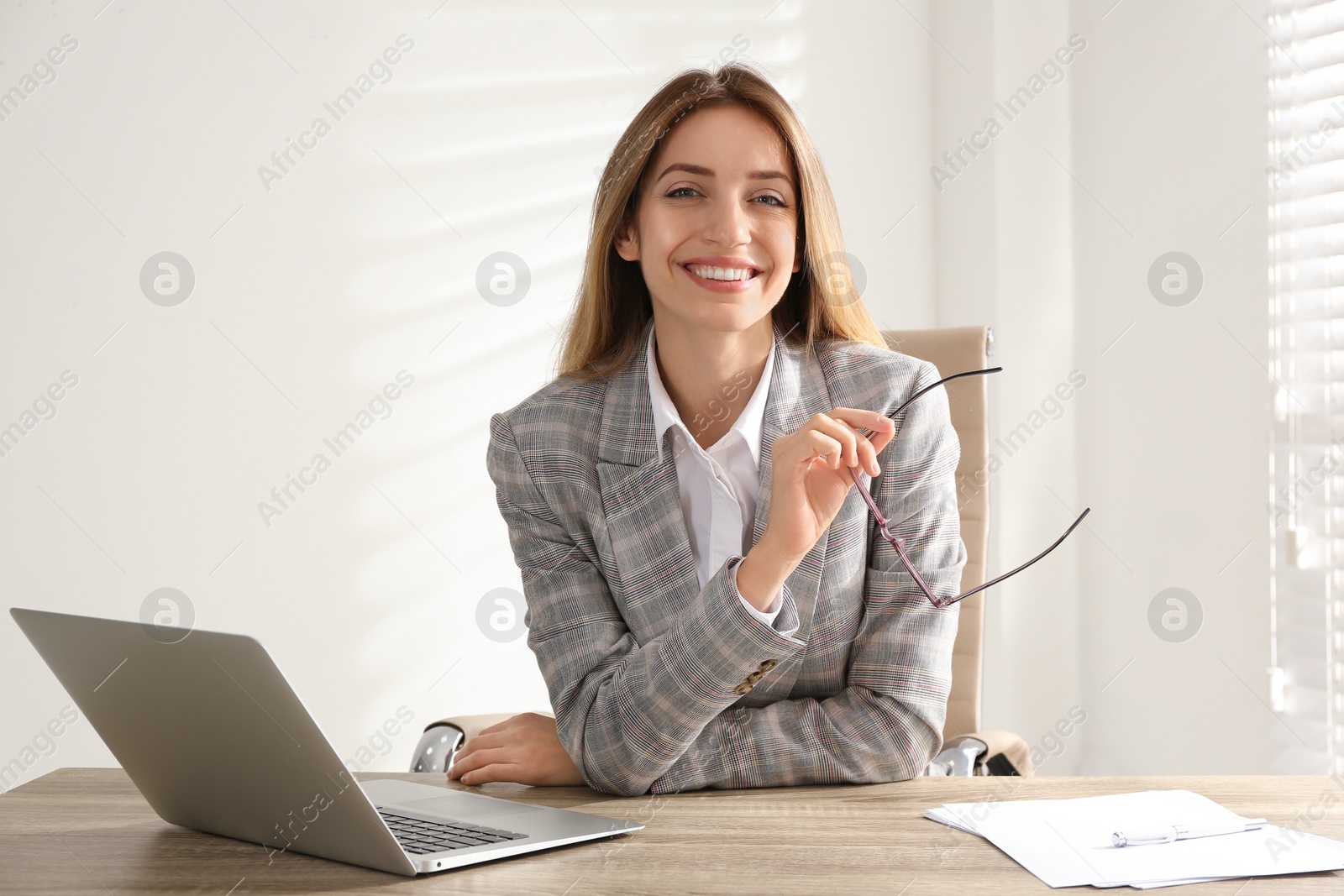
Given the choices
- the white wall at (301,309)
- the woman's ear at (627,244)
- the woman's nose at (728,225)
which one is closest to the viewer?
the woman's nose at (728,225)

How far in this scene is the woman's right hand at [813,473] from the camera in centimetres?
110

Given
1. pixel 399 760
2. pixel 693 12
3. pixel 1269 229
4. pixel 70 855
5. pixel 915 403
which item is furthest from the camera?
pixel 693 12

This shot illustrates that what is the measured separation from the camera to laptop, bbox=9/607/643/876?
0.80 meters

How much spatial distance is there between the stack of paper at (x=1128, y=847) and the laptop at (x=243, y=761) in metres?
0.33

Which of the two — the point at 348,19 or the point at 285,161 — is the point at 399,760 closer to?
the point at 285,161

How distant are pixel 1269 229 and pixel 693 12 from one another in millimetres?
1663

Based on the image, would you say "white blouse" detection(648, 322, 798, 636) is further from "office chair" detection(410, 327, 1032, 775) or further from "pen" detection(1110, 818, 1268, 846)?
"pen" detection(1110, 818, 1268, 846)

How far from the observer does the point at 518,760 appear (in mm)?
1189

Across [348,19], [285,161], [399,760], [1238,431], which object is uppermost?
[348,19]

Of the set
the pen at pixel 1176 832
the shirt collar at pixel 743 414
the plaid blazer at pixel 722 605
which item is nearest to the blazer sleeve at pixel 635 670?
the plaid blazer at pixel 722 605

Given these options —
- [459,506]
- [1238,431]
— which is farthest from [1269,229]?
[459,506]

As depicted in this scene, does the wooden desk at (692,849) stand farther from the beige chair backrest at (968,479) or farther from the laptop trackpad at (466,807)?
the beige chair backrest at (968,479)

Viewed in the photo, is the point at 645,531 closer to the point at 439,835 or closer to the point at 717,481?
the point at 717,481

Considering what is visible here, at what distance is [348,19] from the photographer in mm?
2795
